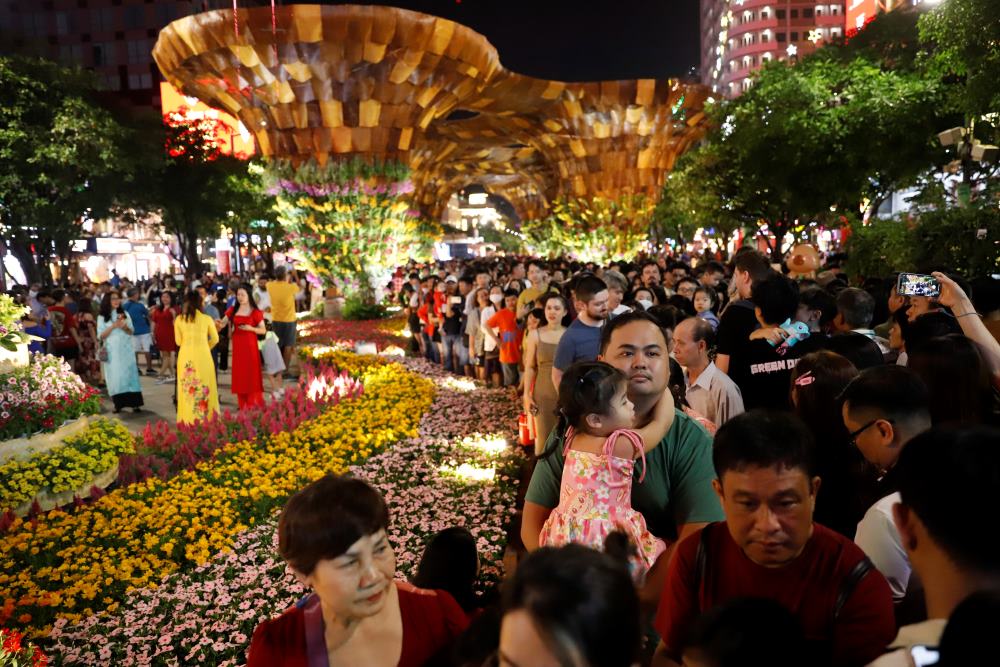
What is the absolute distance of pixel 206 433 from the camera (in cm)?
877

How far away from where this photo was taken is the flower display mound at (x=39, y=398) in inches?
279

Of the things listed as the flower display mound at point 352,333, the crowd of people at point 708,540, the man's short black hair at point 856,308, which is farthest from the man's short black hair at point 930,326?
the flower display mound at point 352,333

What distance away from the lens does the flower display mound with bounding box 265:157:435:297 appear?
2138 cm

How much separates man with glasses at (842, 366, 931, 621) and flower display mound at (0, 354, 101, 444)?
24.6 feet

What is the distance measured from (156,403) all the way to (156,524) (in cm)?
742

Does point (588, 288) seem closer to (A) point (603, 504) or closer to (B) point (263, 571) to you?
(A) point (603, 504)

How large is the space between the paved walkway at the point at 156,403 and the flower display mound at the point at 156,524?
3765 millimetres

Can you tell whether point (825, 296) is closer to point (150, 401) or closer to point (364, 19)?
point (150, 401)

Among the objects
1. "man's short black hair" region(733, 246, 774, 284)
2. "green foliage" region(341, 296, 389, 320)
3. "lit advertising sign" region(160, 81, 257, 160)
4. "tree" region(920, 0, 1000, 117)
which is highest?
"lit advertising sign" region(160, 81, 257, 160)

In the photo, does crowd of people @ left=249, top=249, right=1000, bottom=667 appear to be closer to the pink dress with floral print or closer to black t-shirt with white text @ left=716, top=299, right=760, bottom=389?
the pink dress with floral print

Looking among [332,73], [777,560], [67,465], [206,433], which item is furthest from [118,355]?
[777,560]

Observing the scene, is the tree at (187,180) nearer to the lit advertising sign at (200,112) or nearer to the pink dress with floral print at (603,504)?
the lit advertising sign at (200,112)

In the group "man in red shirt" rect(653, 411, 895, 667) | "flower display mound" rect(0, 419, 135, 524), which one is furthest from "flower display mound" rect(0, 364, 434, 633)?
"man in red shirt" rect(653, 411, 895, 667)

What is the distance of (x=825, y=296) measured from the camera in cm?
569
